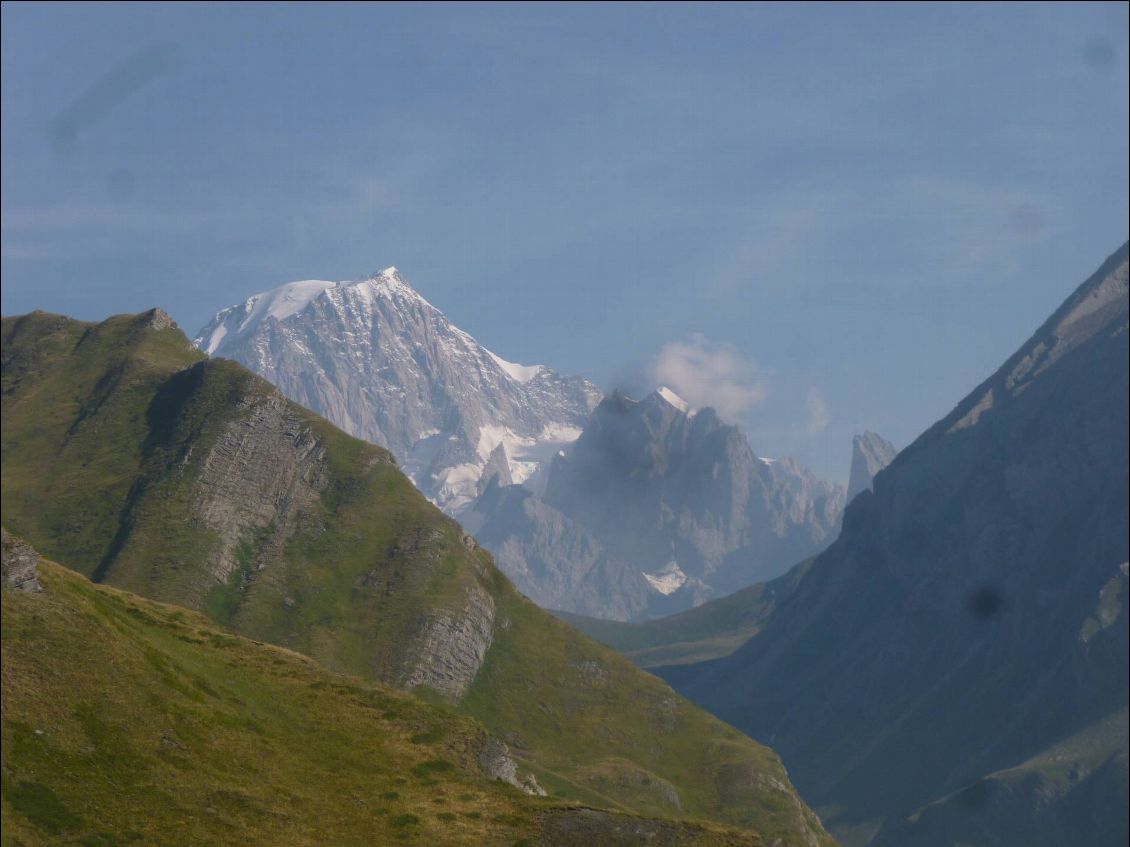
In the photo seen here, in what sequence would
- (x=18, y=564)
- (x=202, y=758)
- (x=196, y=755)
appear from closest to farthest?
(x=196, y=755)
(x=202, y=758)
(x=18, y=564)

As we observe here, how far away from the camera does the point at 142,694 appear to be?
318 ft

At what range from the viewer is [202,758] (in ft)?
311

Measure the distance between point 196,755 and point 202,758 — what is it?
52 centimetres

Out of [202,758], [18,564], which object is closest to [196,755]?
[202,758]

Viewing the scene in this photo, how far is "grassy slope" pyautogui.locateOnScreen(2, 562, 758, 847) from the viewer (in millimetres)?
82062

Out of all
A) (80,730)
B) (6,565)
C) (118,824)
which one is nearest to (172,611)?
(6,565)

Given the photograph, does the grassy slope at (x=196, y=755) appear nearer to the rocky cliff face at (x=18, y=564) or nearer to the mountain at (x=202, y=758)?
the mountain at (x=202, y=758)

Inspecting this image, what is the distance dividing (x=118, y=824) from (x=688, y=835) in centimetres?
4496

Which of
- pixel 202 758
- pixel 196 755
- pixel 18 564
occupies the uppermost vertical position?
pixel 18 564

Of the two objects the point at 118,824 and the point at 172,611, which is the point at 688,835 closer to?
the point at 118,824

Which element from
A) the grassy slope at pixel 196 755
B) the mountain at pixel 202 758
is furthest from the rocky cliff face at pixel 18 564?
the grassy slope at pixel 196 755

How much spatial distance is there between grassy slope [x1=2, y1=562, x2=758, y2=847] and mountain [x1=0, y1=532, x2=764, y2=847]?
17cm

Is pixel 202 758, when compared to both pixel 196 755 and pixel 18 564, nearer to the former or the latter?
pixel 196 755

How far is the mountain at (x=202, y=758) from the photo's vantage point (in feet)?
270
